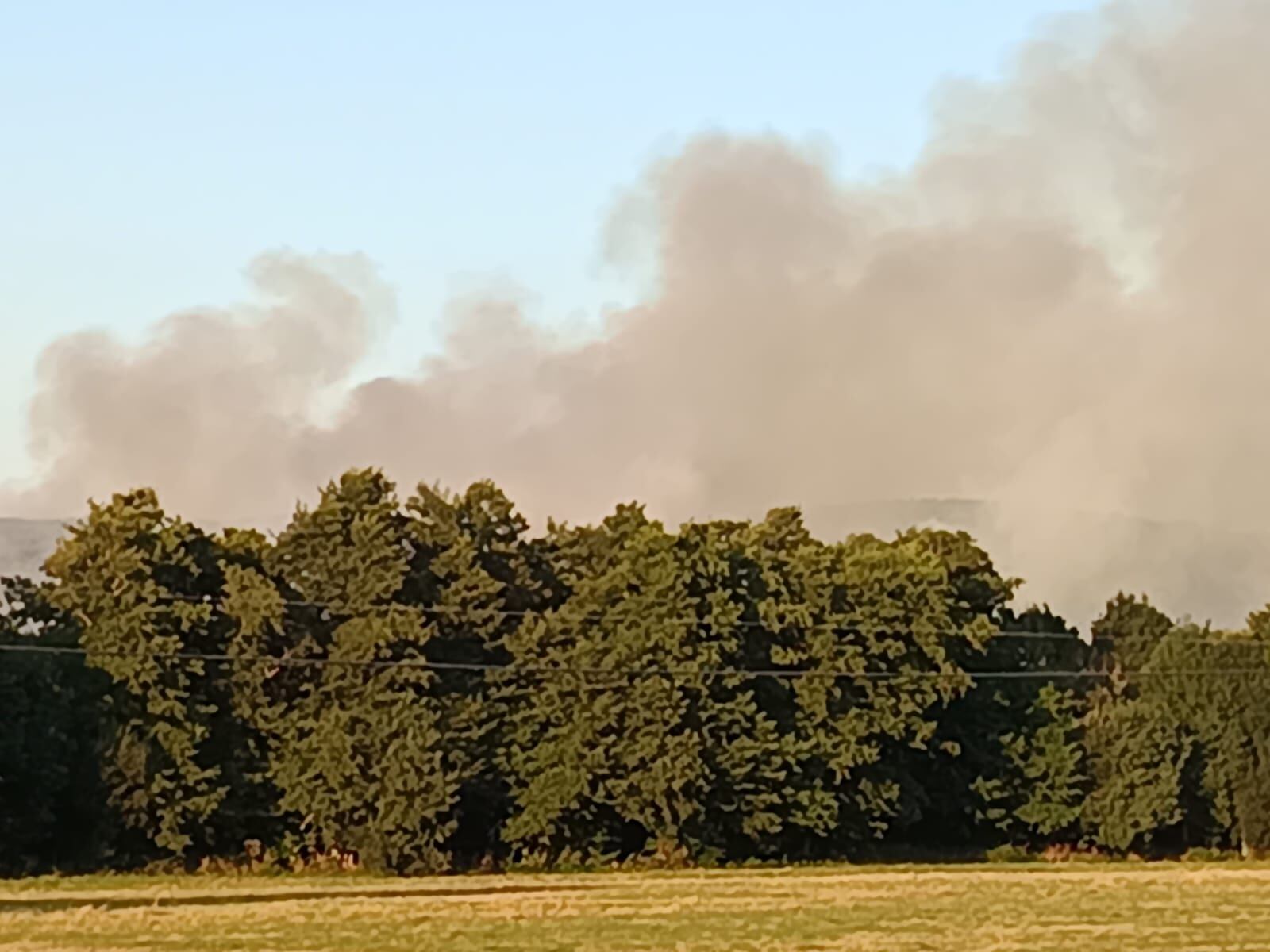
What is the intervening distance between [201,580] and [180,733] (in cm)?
768

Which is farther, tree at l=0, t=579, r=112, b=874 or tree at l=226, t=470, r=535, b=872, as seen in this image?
tree at l=226, t=470, r=535, b=872

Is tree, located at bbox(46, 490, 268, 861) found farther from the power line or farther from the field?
the field

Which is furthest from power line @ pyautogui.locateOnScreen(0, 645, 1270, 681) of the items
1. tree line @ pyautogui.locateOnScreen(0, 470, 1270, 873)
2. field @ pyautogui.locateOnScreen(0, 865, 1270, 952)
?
field @ pyautogui.locateOnScreen(0, 865, 1270, 952)

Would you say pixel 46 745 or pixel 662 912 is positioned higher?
pixel 46 745

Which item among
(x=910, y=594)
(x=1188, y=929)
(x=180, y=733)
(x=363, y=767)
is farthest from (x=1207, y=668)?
(x=1188, y=929)

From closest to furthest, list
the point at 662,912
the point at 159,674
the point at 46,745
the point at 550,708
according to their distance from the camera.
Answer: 1. the point at 662,912
2. the point at 46,745
3. the point at 159,674
4. the point at 550,708

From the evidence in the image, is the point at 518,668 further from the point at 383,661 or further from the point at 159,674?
the point at 159,674

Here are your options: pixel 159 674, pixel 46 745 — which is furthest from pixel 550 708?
pixel 46 745

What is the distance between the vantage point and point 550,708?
292ft

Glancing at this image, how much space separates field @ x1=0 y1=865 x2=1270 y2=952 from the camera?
40781 millimetres

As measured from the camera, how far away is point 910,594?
94625mm

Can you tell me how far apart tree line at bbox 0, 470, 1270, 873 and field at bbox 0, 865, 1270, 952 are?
6527 mm

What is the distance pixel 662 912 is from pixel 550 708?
37.5 meters

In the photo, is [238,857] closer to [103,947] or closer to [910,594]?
[910,594]
